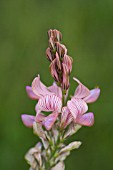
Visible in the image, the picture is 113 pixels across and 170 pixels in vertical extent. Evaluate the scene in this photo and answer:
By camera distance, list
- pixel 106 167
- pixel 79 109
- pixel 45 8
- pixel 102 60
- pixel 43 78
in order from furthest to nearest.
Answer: pixel 45 8, pixel 102 60, pixel 43 78, pixel 106 167, pixel 79 109

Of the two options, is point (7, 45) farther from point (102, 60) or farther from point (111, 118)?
point (111, 118)

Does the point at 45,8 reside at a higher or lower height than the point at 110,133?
higher

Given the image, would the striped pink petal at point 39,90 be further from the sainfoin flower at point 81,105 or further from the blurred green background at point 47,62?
the blurred green background at point 47,62

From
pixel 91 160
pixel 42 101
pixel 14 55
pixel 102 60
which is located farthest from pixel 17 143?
pixel 42 101

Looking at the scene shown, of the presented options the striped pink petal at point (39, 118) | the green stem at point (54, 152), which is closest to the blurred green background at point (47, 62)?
the green stem at point (54, 152)

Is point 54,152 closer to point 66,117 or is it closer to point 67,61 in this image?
point 66,117

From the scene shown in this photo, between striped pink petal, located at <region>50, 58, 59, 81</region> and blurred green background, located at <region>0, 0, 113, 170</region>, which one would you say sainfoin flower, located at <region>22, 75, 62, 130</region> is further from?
blurred green background, located at <region>0, 0, 113, 170</region>

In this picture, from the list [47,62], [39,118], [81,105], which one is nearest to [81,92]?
[81,105]

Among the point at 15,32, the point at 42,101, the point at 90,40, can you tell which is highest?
the point at 15,32
